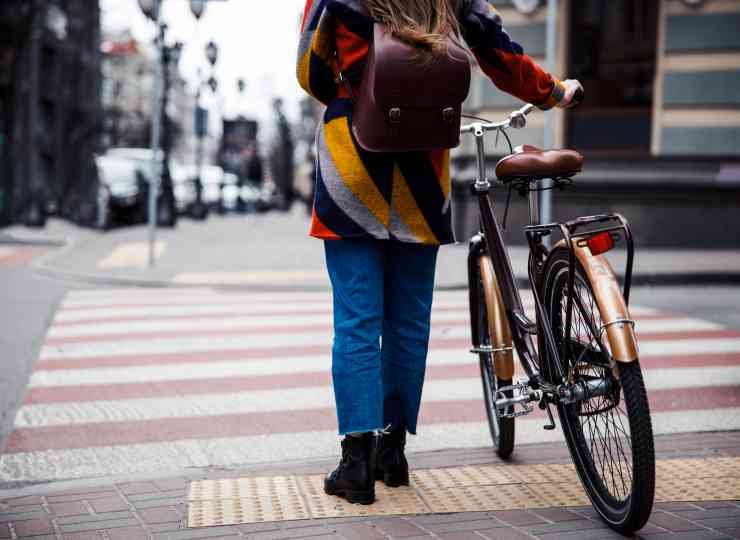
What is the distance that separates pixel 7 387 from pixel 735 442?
389 centimetres

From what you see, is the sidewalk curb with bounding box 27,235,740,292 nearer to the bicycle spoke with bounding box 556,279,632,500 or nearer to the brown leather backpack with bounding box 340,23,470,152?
the bicycle spoke with bounding box 556,279,632,500

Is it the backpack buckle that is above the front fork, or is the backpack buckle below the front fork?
above

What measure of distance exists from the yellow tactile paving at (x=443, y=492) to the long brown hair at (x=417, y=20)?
1.51 m

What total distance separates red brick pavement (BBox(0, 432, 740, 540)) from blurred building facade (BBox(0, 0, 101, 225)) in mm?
18251

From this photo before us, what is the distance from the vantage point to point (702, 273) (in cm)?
1155

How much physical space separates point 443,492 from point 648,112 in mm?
12308

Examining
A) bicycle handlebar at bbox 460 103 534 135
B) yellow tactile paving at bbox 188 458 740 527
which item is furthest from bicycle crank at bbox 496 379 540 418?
bicycle handlebar at bbox 460 103 534 135

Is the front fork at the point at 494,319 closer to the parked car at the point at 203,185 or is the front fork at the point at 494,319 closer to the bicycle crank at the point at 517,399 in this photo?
the bicycle crank at the point at 517,399

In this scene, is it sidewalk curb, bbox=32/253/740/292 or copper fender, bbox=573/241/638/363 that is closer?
copper fender, bbox=573/241/638/363

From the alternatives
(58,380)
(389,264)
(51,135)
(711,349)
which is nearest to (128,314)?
(58,380)

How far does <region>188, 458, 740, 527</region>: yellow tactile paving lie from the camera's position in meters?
3.45

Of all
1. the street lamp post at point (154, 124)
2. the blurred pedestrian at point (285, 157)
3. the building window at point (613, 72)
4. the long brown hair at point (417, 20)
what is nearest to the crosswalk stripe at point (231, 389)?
the long brown hair at point (417, 20)

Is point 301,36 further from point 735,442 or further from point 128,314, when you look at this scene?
point 128,314

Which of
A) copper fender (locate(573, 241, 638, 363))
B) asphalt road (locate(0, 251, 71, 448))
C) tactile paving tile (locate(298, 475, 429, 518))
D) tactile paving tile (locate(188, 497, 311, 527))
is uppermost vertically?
copper fender (locate(573, 241, 638, 363))
